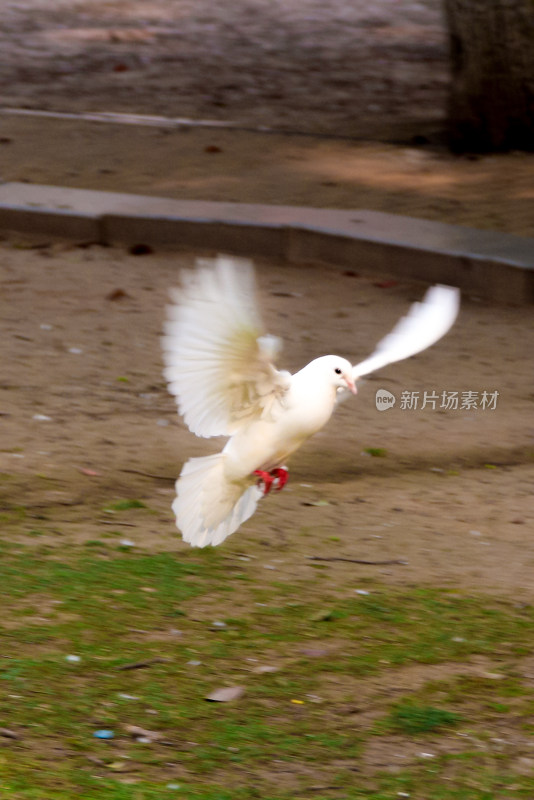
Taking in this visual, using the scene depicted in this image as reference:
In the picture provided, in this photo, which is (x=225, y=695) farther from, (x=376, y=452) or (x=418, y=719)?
(x=376, y=452)

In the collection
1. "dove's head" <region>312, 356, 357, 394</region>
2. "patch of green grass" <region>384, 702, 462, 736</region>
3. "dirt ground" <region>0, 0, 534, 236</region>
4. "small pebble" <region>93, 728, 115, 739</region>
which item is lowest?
"small pebble" <region>93, 728, 115, 739</region>

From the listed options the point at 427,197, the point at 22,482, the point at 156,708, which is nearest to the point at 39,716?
the point at 156,708

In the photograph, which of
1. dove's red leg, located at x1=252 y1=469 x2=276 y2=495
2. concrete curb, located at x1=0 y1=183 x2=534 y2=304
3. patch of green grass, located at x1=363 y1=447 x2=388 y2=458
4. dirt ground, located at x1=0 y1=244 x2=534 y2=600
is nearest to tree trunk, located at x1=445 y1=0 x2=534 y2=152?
concrete curb, located at x1=0 y1=183 x2=534 y2=304

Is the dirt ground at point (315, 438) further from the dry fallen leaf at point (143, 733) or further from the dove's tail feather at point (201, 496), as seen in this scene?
the dry fallen leaf at point (143, 733)

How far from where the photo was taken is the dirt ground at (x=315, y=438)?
447 centimetres

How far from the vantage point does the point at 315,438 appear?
5.49 metres

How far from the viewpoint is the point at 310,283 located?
25.1 feet

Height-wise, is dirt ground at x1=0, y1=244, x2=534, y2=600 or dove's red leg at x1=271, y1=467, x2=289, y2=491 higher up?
dove's red leg at x1=271, y1=467, x2=289, y2=491

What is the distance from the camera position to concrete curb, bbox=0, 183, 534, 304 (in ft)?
24.3

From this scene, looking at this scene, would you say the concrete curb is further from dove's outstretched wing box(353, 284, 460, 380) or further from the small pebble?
the small pebble

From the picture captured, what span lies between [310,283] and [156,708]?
4695 mm

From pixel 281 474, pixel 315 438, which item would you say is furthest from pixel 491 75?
pixel 281 474

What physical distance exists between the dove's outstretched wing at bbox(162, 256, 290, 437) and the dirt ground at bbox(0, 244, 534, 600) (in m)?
0.83

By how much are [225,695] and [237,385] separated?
90 cm
